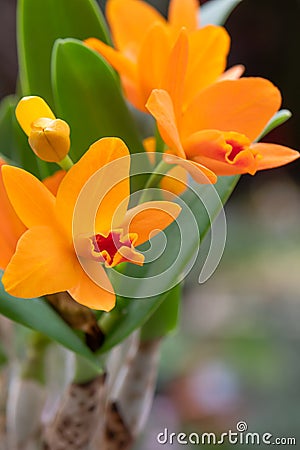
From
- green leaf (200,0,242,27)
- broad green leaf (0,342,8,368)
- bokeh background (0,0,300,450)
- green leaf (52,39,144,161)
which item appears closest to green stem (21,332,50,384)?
broad green leaf (0,342,8,368)

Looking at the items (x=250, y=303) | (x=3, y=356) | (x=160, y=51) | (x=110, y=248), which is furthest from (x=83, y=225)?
(x=250, y=303)

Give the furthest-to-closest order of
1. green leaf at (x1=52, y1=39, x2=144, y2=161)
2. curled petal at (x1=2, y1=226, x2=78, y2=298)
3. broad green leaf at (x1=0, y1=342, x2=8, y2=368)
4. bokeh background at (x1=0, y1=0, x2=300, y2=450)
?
bokeh background at (x1=0, y1=0, x2=300, y2=450), broad green leaf at (x1=0, y1=342, x2=8, y2=368), green leaf at (x1=52, y1=39, x2=144, y2=161), curled petal at (x1=2, y1=226, x2=78, y2=298)

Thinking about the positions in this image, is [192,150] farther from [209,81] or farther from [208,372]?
[208,372]

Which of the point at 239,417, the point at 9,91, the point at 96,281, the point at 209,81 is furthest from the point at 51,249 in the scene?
the point at 9,91

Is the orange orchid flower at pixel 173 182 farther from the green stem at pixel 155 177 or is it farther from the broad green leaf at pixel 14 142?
the broad green leaf at pixel 14 142

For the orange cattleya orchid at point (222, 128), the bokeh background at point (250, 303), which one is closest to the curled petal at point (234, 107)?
the orange cattleya orchid at point (222, 128)

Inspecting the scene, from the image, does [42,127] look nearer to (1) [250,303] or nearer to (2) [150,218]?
(2) [150,218]

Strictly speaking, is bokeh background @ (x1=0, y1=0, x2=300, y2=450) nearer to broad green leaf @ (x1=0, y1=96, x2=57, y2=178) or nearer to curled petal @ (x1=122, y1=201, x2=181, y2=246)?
broad green leaf @ (x1=0, y1=96, x2=57, y2=178)
